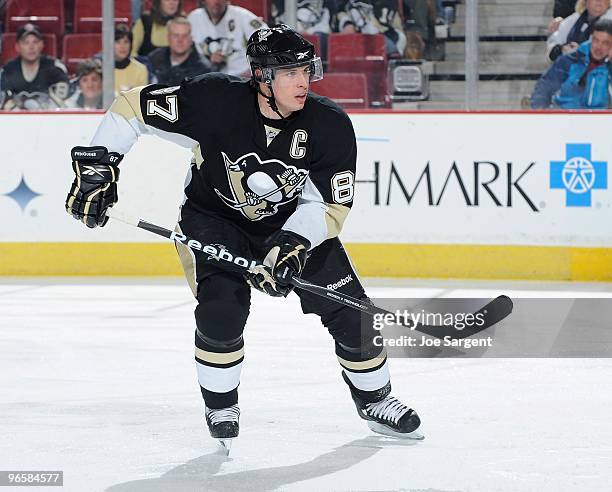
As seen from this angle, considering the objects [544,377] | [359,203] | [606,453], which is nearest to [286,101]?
[606,453]

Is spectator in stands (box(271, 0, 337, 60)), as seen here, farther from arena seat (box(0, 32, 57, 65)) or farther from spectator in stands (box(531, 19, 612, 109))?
arena seat (box(0, 32, 57, 65))

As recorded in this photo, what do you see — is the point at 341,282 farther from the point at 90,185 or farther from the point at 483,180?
the point at 483,180

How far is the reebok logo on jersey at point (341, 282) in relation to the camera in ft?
10.9

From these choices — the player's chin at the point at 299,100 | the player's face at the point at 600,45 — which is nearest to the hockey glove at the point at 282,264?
the player's chin at the point at 299,100

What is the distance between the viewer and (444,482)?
112 inches

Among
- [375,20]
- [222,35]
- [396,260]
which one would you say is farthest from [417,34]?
[396,260]

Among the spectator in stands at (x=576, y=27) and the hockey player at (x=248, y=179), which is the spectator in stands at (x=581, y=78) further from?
the hockey player at (x=248, y=179)

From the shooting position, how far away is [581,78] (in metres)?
6.79

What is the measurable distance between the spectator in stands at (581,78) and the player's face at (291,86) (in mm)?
3845

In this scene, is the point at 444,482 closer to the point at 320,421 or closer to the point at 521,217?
the point at 320,421

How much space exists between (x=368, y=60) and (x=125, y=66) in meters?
1.32

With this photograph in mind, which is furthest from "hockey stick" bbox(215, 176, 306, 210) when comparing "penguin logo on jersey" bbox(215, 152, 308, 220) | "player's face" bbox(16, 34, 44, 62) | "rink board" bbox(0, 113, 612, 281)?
"player's face" bbox(16, 34, 44, 62)

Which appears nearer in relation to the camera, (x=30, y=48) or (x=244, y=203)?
(x=244, y=203)

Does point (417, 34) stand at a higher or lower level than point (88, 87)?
higher
